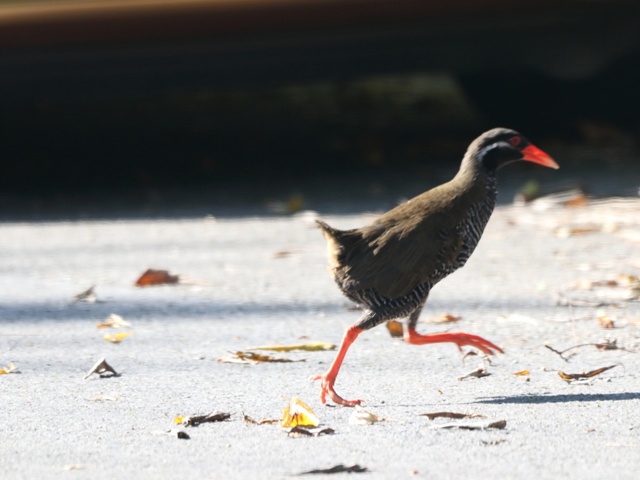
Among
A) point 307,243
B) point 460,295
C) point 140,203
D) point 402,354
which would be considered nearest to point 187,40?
point 140,203

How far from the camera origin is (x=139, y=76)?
6.32 m

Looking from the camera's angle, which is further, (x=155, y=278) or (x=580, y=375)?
(x=155, y=278)

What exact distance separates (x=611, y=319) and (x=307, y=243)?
2191mm

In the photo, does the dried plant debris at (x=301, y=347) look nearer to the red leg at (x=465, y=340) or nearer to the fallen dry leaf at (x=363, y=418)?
the red leg at (x=465, y=340)

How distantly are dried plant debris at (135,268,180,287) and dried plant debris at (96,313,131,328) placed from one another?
614 millimetres

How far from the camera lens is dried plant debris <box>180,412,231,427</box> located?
2471mm

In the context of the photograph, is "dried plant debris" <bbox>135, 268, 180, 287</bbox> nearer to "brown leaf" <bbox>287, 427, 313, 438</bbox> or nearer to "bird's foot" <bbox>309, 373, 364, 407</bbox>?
"bird's foot" <bbox>309, 373, 364, 407</bbox>

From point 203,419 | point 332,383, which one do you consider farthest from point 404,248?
point 203,419

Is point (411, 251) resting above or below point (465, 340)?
above

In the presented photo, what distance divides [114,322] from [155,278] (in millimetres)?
731

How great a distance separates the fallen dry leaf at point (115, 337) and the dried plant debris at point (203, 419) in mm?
1011

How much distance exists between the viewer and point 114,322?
3691mm

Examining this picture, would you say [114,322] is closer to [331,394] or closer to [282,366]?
[282,366]

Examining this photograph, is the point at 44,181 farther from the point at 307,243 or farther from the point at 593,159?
the point at 593,159
